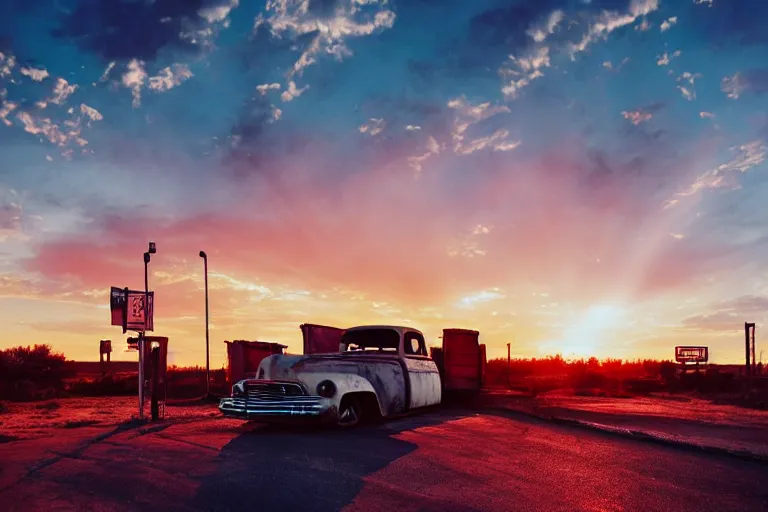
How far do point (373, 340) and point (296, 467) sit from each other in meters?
6.94

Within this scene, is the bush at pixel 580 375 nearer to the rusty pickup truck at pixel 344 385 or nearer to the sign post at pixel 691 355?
the sign post at pixel 691 355

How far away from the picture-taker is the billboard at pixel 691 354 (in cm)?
4231

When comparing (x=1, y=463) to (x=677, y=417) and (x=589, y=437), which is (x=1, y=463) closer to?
(x=589, y=437)

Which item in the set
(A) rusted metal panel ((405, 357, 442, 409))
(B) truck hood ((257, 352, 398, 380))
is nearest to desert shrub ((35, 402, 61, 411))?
(B) truck hood ((257, 352, 398, 380))

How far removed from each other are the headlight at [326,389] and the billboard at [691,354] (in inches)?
1457

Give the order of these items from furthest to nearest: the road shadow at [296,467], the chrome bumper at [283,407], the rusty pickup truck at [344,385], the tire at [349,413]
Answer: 1. the tire at [349,413]
2. the rusty pickup truck at [344,385]
3. the chrome bumper at [283,407]
4. the road shadow at [296,467]

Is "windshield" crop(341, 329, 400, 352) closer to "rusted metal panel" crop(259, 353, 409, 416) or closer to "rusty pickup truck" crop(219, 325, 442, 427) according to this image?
"rusty pickup truck" crop(219, 325, 442, 427)

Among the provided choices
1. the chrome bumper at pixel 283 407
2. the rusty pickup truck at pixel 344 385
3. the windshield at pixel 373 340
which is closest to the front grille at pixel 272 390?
the rusty pickup truck at pixel 344 385

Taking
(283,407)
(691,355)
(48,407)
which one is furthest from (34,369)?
(691,355)

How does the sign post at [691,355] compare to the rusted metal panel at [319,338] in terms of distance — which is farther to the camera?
the sign post at [691,355]

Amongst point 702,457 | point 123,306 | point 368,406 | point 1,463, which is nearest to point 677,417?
point 702,457

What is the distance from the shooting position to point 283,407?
10977mm

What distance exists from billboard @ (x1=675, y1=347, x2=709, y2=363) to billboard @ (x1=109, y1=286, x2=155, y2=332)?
37.1 meters

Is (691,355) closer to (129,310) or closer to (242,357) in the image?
(242,357)
